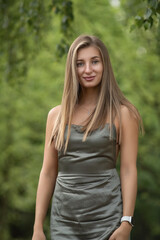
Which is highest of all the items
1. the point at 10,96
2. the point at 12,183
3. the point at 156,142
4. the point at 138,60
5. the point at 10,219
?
the point at 138,60

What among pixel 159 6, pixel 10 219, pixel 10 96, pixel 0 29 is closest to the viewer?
pixel 159 6

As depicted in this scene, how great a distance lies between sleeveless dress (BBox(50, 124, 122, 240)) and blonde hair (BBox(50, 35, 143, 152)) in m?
0.07

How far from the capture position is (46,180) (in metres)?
3.31

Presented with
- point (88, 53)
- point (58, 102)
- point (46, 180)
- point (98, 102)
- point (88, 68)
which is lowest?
point (58, 102)

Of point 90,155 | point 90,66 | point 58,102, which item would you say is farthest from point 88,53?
point 58,102

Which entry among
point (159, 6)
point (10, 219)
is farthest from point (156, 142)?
point (159, 6)

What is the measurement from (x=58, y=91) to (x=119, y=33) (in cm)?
249

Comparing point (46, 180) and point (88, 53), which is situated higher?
point (88, 53)

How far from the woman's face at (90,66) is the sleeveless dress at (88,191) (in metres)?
0.34

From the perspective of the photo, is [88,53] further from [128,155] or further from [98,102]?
[128,155]

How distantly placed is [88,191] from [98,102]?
0.61 metres

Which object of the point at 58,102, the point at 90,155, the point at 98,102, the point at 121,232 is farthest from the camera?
the point at 58,102

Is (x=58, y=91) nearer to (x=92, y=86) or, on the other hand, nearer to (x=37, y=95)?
(x=37, y=95)

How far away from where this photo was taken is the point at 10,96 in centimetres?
1400
